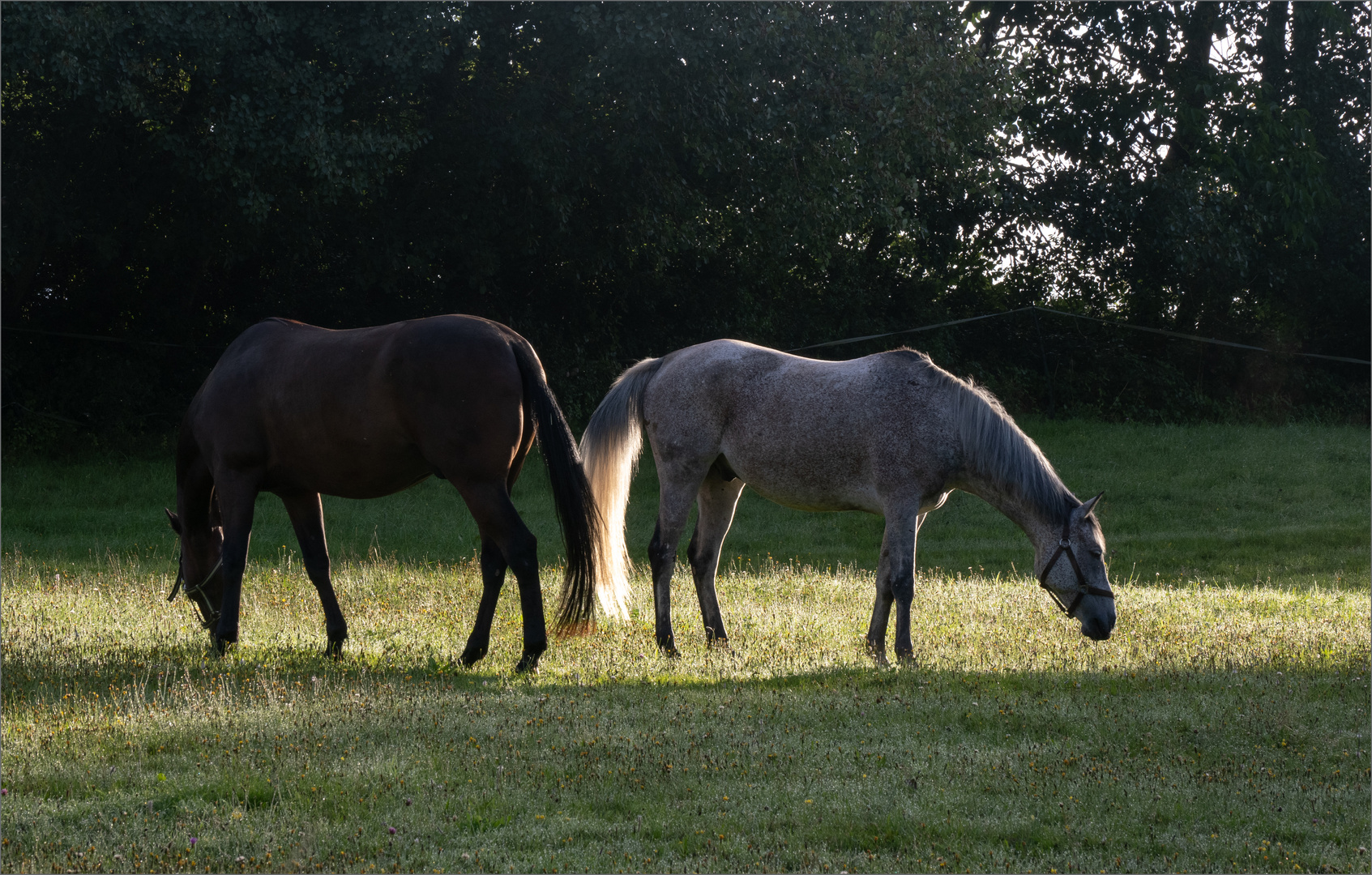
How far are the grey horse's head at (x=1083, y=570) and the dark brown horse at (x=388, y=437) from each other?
9.51 feet

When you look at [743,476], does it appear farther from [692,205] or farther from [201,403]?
[692,205]

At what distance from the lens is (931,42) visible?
18.5m

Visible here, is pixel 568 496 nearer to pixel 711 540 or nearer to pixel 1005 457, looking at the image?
pixel 711 540

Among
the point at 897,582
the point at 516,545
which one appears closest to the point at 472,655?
the point at 516,545

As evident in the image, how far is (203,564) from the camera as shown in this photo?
7.76 meters

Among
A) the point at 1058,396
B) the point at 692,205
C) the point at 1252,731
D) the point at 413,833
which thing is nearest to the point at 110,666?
the point at 413,833

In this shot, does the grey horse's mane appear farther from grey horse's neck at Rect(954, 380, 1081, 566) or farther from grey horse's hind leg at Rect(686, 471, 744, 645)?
grey horse's hind leg at Rect(686, 471, 744, 645)

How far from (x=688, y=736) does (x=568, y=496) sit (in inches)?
74.4

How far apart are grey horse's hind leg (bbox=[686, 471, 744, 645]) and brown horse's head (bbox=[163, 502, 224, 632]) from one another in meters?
3.18

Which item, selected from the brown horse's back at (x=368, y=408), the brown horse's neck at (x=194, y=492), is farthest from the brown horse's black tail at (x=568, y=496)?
the brown horse's neck at (x=194, y=492)

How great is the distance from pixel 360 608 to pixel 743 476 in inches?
127

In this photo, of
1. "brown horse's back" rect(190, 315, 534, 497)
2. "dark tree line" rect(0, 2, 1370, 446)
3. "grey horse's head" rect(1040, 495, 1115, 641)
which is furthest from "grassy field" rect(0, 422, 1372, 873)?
"dark tree line" rect(0, 2, 1370, 446)

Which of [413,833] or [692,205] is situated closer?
[413,833]

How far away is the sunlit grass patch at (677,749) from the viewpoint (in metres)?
4.13
